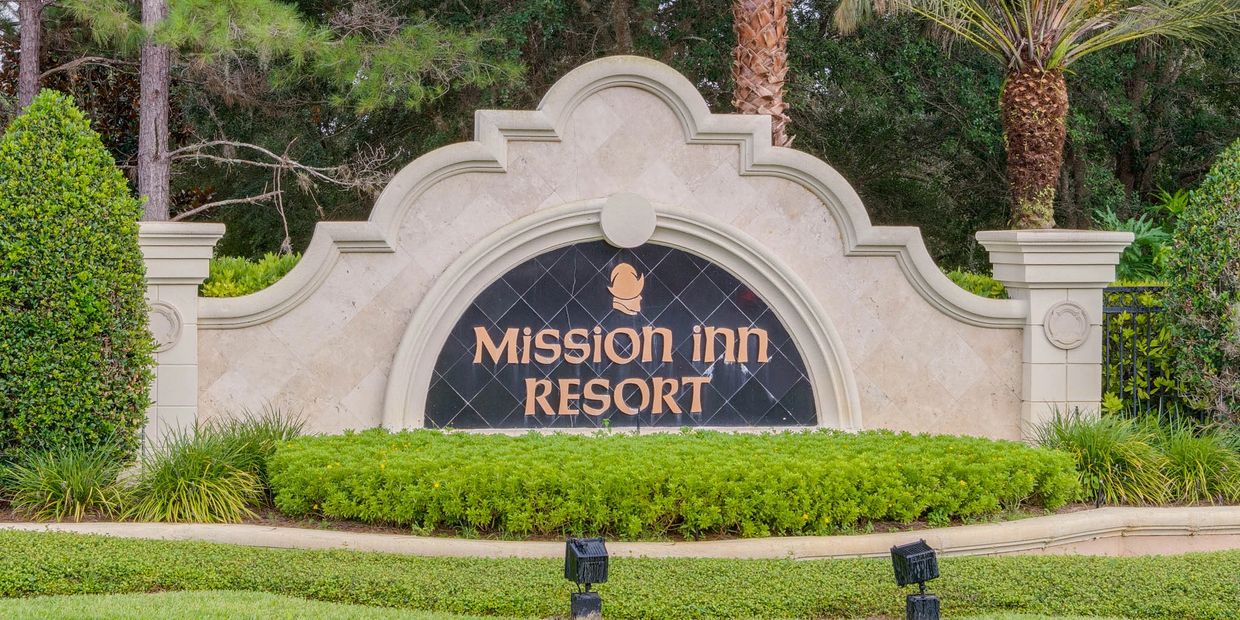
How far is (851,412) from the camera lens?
34.9ft

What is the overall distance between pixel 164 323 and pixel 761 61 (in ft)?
24.3

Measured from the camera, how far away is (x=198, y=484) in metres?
8.92

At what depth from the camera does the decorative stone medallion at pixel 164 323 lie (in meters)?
9.78

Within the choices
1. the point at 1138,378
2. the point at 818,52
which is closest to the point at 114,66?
the point at 818,52

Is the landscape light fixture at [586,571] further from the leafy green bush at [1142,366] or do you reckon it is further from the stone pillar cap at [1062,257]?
the leafy green bush at [1142,366]

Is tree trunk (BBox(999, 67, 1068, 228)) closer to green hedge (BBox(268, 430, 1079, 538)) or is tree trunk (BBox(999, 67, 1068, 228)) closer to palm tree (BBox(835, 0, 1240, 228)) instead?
palm tree (BBox(835, 0, 1240, 228))

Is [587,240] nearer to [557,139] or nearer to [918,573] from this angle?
[557,139]

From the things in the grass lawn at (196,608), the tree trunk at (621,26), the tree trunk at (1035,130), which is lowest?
the grass lawn at (196,608)

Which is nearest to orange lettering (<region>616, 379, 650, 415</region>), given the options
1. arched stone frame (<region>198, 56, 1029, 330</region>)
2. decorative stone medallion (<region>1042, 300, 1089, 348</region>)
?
arched stone frame (<region>198, 56, 1029, 330</region>)

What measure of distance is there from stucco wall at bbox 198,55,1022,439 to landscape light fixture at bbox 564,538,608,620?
13.3ft

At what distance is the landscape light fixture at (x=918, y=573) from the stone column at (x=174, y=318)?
19.1 feet

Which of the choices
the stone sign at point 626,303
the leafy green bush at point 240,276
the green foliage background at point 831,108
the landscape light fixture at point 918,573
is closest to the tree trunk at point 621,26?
the green foliage background at point 831,108

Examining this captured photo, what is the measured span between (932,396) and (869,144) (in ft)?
39.5

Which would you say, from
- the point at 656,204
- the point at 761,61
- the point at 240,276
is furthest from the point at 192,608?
the point at 761,61
